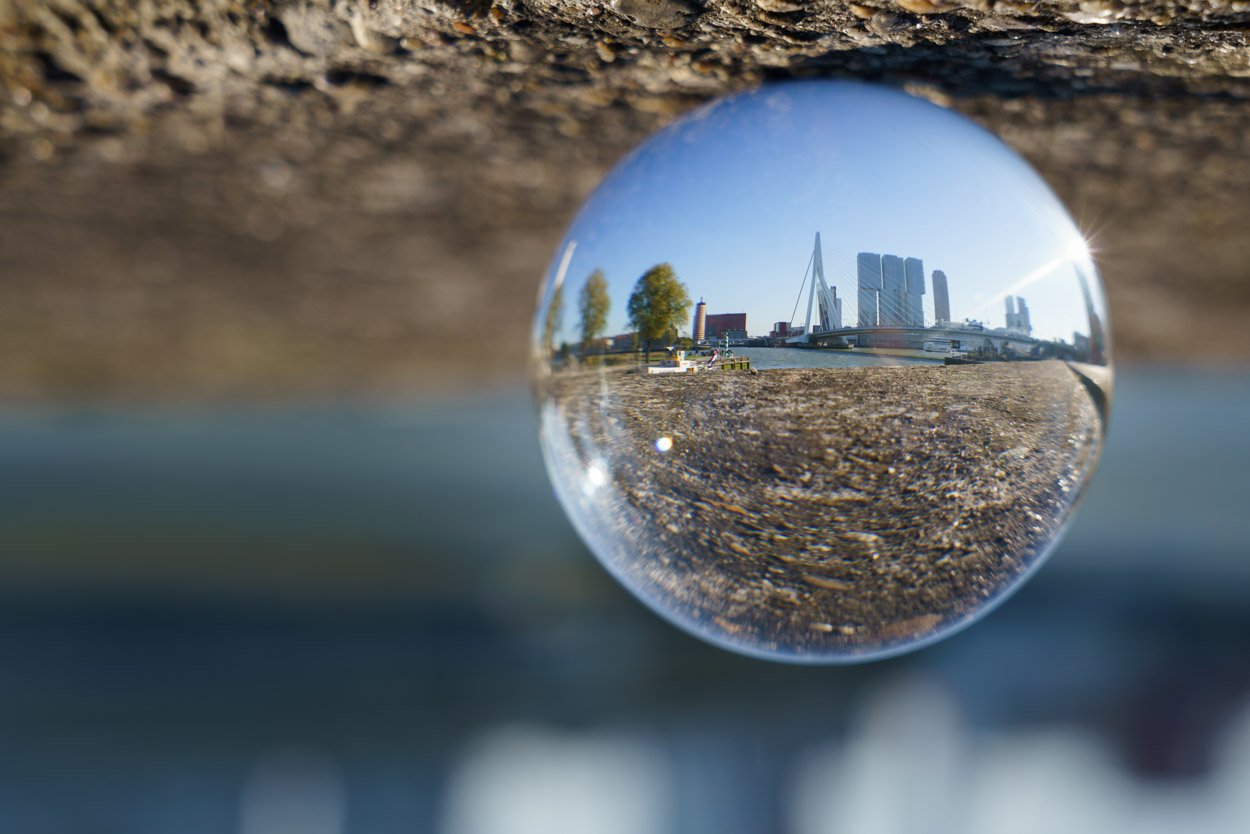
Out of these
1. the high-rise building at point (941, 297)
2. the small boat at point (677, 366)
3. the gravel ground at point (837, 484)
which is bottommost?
the gravel ground at point (837, 484)

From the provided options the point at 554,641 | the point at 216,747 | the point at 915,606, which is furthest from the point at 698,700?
the point at 915,606

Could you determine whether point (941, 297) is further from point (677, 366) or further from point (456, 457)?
point (456, 457)

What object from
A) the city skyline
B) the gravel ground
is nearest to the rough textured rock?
the city skyline

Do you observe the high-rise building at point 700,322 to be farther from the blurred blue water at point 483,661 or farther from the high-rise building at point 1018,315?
the blurred blue water at point 483,661

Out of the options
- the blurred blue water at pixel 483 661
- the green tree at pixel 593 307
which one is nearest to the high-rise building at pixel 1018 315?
the green tree at pixel 593 307

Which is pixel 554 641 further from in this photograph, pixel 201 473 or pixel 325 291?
pixel 325 291

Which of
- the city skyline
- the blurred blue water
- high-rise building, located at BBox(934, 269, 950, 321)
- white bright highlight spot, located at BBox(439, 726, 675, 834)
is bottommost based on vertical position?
white bright highlight spot, located at BBox(439, 726, 675, 834)

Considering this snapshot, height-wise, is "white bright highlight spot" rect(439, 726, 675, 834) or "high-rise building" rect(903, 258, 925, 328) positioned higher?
"high-rise building" rect(903, 258, 925, 328)

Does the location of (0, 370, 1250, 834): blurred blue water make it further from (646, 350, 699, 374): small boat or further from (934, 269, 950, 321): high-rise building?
(646, 350, 699, 374): small boat
